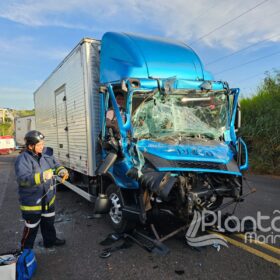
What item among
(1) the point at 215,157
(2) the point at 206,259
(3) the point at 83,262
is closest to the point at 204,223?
(2) the point at 206,259

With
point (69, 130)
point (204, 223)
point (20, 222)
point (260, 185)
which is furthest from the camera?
point (260, 185)

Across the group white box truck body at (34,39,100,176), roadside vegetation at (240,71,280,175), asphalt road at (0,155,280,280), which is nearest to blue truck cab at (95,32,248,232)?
white box truck body at (34,39,100,176)

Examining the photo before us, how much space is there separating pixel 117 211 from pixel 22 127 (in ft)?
85.3

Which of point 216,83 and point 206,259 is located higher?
point 216,83

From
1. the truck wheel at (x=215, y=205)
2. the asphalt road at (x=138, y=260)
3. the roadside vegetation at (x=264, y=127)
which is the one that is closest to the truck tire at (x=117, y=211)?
the asphalt road at (x=138, y=260)

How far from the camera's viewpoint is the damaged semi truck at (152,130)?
12.8 feet

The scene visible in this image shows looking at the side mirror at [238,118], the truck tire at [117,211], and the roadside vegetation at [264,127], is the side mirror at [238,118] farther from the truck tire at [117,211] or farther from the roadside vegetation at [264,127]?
the roadside vegetation at [264,127]

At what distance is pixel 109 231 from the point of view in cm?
498

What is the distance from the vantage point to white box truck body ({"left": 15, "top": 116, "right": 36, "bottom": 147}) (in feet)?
86.1

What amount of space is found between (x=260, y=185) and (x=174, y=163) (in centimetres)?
609

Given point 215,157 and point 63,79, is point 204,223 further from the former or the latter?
point 63,79

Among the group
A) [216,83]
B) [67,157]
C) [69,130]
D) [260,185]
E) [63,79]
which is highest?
[63,79]

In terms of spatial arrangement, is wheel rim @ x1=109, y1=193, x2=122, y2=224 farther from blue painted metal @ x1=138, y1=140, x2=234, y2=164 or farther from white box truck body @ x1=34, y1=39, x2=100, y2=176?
blue painted metal @ x1=138, y1=140, x2=234, y2=164

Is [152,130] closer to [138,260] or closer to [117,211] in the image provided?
[117,211]
